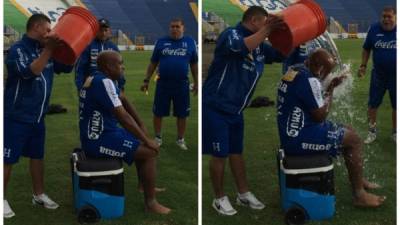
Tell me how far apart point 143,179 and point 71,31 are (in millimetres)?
710

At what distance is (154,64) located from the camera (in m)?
3.59

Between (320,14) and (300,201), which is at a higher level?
(320,14)

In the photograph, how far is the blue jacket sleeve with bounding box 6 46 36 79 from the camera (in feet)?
6.96

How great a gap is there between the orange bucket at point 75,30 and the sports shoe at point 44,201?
70 centimetres

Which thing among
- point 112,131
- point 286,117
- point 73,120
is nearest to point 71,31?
point 112,131

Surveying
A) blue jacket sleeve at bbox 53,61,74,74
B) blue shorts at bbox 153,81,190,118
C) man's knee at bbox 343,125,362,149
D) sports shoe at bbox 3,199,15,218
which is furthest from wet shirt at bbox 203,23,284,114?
blue shorts at bbox 153,81,190,118

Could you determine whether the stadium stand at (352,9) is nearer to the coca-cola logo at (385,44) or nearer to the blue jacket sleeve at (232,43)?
the coca-cola logo at (385,44)

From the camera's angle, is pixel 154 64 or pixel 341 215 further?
pixel 154 64

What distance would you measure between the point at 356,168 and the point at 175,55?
1603 millimetres

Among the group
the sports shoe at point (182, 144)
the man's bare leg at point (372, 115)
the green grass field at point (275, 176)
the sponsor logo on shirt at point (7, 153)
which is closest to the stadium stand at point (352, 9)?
the green grass field at point (275, 176)

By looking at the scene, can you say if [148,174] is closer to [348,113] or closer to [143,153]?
[143,153]

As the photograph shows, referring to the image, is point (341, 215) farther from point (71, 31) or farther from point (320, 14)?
point (71, 31)

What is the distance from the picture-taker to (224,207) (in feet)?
7.59

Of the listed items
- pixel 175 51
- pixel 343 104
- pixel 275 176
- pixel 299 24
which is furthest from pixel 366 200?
pixel 343 104
